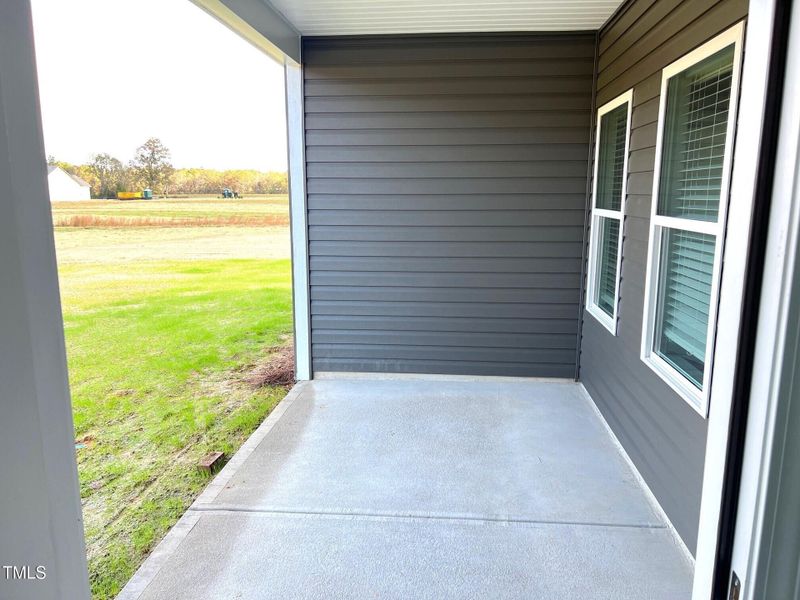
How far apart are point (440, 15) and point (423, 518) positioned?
332 cm

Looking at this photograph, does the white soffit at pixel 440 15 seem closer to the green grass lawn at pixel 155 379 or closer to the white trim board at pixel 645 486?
the white trim board at pixel 645 486

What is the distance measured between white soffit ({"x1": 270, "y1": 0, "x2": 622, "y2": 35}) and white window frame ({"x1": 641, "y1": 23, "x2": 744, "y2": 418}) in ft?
4.13

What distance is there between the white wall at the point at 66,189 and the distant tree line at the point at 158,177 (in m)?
0.12

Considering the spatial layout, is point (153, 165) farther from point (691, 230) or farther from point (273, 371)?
point (691, 230)

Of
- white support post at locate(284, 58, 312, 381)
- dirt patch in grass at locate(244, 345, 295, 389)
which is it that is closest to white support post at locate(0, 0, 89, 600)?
white support post at locate(284, 58, 312, 381)

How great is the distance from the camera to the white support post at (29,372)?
2.33ft

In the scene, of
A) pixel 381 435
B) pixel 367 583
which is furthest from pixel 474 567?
pixel 381 435

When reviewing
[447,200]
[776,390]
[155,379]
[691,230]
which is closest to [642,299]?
[691,230]

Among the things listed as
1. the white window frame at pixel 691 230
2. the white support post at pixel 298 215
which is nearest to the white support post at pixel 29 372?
the white window frame at pixel 691 230

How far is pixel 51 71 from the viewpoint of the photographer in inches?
247

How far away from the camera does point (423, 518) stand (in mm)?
2576

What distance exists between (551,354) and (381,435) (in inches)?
71.7

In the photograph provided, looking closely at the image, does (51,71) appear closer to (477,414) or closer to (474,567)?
(477,414)

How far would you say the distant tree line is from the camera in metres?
6.09
